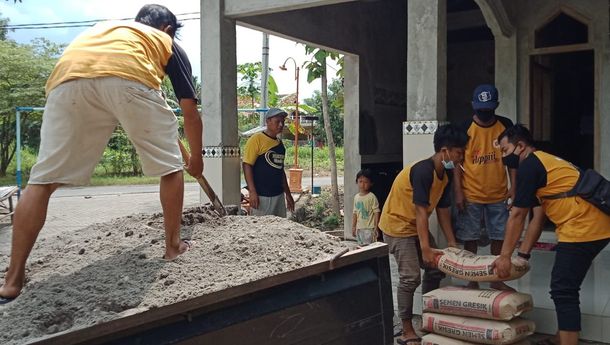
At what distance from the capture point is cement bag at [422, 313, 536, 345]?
12.4ft

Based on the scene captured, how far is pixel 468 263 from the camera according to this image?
399 centimetres

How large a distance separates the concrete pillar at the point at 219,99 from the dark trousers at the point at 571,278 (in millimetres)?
3887

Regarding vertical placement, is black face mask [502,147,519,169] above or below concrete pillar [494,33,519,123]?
below

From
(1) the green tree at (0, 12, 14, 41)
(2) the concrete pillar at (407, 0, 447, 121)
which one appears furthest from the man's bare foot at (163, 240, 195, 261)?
(1) the green tree at (0, 12, 14, 41)

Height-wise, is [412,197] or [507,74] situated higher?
[507,74]

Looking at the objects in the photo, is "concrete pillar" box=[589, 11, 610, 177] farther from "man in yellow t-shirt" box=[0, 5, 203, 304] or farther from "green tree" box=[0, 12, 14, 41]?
"green tree" box=[0, 12, 14, 41]

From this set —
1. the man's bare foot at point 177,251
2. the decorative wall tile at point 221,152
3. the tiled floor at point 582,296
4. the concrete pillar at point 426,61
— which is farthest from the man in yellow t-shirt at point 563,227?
the decorative wall tile at point 221,152

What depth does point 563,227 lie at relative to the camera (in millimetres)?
3838

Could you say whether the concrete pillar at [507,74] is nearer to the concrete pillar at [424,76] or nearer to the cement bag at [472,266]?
the concrete pillar at [424,76]

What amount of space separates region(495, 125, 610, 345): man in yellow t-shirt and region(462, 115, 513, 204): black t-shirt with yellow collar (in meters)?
0.76

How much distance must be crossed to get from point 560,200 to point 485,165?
0.93 m

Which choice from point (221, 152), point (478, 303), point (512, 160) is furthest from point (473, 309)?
point (221, 152)

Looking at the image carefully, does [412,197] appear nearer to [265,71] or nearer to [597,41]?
[597,41]

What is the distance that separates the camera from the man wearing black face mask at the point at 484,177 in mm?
4688
